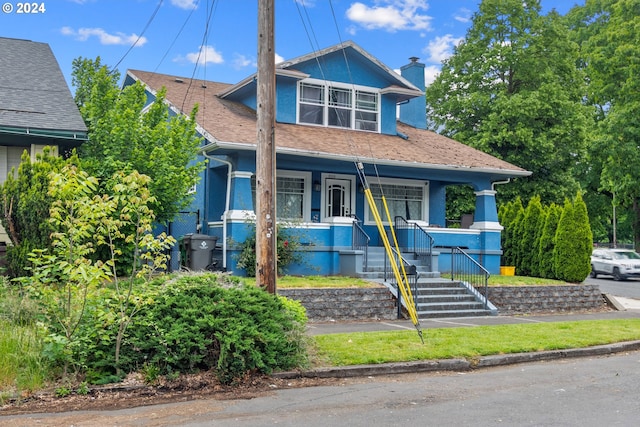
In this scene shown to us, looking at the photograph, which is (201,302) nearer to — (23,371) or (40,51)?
(23,371)

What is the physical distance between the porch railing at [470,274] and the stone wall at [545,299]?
36cm

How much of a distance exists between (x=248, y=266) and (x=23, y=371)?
347 inches

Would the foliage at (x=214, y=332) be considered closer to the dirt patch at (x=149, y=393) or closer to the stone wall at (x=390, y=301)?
the dirt patch at (x=149, y=393)

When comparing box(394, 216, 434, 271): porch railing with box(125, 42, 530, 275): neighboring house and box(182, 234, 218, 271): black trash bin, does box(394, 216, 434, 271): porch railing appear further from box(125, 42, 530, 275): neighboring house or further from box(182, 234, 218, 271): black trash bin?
box(182, 234, 218, 271): black trash bin

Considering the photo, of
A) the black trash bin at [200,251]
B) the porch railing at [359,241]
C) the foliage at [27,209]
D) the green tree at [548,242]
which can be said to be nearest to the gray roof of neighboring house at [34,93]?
the foliage at [27,209]

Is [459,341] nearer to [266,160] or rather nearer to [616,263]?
[266,160]

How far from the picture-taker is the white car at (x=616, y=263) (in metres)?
29.9

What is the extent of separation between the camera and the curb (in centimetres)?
859

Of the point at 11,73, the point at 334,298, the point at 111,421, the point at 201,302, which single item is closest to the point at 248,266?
the point at 334,298

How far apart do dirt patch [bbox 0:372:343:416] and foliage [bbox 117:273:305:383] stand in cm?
17

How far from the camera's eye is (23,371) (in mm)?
7434

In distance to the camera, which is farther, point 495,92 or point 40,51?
point 495,92

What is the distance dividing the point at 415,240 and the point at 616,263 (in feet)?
53.5

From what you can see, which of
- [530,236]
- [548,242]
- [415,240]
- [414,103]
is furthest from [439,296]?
[414,103]
